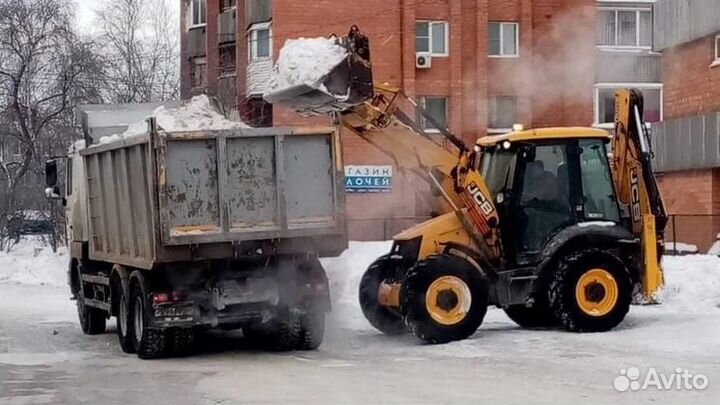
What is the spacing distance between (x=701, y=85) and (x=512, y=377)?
2377cm

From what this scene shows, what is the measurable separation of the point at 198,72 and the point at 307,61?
1413 inches

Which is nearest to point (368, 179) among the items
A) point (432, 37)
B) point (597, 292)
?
point (432, 37)

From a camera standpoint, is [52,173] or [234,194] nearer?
[234,194]

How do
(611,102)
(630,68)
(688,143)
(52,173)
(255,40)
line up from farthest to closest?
(630,68)
(255,40)
(611,102)
(688,143)
(52,173)

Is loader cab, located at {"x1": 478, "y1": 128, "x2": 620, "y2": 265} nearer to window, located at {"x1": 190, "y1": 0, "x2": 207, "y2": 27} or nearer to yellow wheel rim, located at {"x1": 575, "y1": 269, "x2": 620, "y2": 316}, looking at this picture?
yellow wheel rim, located at {"x1": 575, "y1": 269, "x2": 620, "y2": 316}

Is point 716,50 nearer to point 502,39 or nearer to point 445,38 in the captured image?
point 502,39

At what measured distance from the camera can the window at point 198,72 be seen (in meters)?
49.4

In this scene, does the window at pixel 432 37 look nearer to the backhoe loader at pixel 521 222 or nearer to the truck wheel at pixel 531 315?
the truck wheel at pixel 531 315

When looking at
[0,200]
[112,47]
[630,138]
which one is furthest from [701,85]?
[112,47]

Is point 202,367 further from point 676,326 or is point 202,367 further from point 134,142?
point 676,326

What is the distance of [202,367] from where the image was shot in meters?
13.9

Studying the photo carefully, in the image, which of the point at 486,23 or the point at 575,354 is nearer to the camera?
the point at 575,354

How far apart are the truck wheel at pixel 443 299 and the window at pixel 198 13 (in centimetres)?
3669

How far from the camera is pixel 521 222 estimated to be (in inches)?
625
